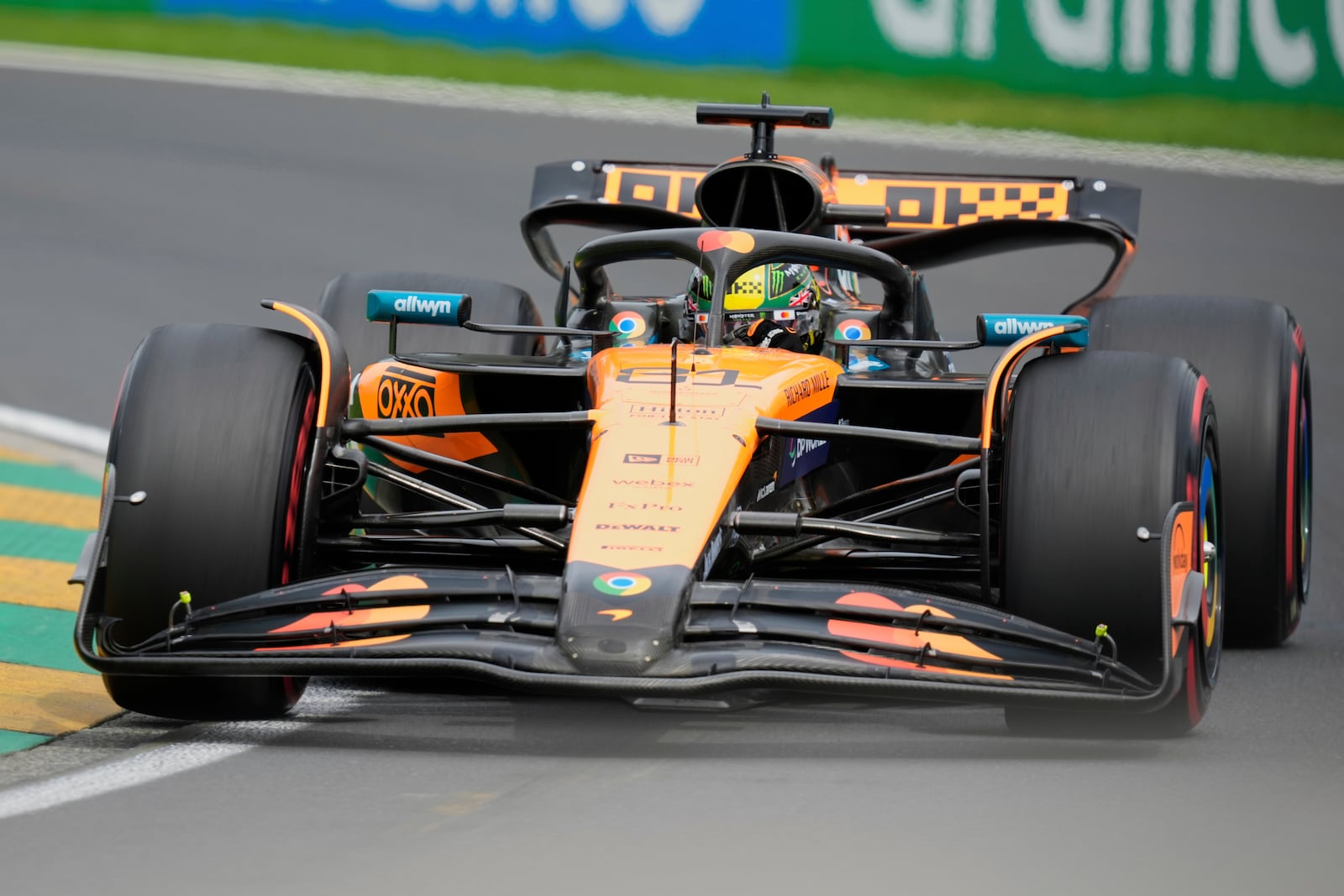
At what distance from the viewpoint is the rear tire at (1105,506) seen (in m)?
5.34

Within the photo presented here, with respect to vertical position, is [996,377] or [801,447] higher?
[996,377]

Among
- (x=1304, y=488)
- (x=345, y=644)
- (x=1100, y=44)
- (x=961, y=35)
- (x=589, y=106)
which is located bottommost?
(x=345, y=644)

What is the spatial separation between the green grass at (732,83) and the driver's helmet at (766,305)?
11.6 metres

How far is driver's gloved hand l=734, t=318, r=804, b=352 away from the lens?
23.4ft

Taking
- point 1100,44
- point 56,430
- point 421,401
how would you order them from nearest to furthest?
point 421,401 → point 56,430 → point 1100,44

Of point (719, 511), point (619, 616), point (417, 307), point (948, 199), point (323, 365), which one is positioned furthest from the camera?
point (948, 199)

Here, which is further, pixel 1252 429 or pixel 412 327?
pixel 412 327

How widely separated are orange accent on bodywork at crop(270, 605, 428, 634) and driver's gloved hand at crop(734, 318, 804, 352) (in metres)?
2.18

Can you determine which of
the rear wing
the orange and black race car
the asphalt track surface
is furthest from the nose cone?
the rear wing

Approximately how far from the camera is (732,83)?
19234mm

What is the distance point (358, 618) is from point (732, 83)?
14484mm

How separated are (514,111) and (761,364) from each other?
45.8ft

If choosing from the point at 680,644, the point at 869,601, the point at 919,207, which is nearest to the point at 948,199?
the point at 919,207

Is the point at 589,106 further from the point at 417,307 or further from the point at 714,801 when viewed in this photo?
the point at 714,801
